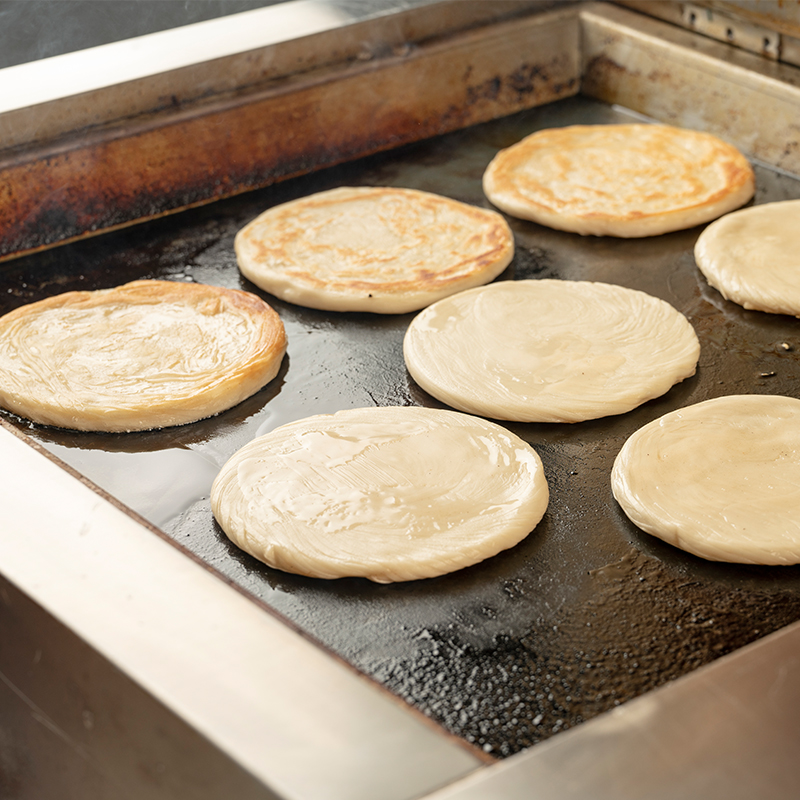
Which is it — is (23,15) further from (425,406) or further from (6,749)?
(6,749)

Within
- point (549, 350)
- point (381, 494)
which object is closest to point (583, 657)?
point (381, 494)

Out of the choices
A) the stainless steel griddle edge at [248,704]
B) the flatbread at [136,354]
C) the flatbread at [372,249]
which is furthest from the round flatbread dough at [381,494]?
the flatbread at [372,249]

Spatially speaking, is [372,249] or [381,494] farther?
[372,249]

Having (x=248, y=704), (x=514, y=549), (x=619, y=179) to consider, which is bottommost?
(x=514, y=549)

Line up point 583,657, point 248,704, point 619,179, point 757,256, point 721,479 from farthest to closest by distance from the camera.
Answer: point 619,179, point 757,256, point 721,479, point 583,657, point 248,704

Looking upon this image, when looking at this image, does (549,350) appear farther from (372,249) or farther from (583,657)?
(583,657)

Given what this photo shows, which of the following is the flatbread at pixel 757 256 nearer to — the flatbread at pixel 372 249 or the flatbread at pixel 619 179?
the flatbread at pixel 619 179

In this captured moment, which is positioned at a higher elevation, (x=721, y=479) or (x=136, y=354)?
(x=136, y=354)
